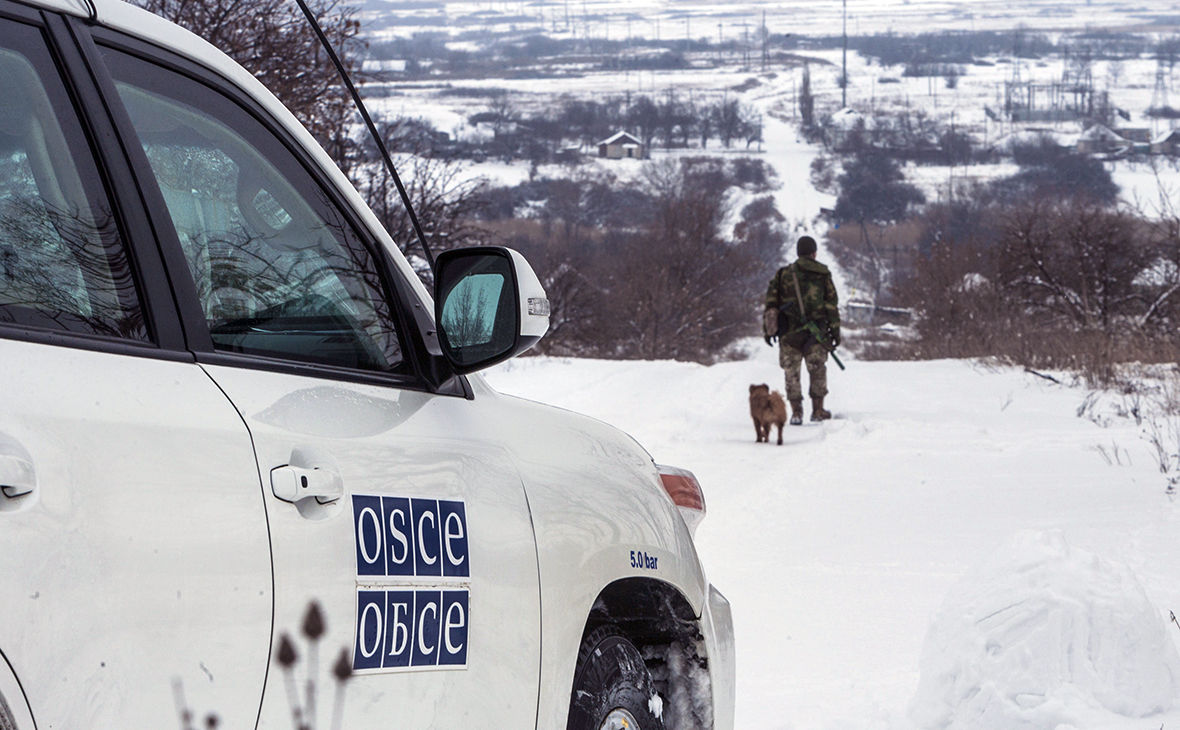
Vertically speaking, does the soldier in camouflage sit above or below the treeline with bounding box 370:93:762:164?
above

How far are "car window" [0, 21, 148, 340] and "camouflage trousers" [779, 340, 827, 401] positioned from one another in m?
12.7

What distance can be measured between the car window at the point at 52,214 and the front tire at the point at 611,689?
1297mm

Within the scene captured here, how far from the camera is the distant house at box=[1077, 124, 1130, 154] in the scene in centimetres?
17050

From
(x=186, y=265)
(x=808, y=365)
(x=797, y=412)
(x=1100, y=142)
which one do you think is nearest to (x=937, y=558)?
(x=186, y=265)

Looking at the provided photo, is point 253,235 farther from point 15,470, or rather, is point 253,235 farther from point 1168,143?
point 1168,143

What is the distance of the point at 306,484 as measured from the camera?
188 cm

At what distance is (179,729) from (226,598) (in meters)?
0.17

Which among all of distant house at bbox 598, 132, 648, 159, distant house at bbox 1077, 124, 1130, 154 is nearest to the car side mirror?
distant house at bbox 598, 132, 648, 159

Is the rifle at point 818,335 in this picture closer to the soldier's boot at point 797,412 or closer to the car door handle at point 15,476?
the soldier's boot at point 797,412

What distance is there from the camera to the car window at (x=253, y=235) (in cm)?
201

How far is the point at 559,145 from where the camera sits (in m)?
165

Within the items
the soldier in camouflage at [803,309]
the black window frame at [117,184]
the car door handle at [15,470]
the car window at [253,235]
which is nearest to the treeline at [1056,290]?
the soldier in camouflage at [803,309]

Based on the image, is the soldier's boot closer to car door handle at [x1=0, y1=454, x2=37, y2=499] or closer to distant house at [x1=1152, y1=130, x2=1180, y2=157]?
car door handle at [x1=0, y1=454, x2=37, y2=499]

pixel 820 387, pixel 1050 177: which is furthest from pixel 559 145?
pixel 820 387
